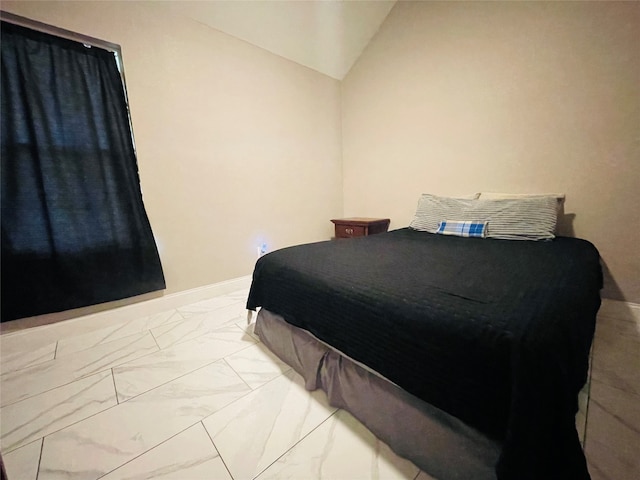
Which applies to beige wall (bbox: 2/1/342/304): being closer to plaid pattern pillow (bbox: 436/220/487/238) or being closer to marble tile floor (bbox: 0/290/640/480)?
marble tile floor (bbox: 0/290/640/480)

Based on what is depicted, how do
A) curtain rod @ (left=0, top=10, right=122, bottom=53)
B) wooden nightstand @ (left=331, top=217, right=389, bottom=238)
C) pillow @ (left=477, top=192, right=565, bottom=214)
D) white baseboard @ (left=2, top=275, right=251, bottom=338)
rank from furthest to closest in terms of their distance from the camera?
wooden nightstand @ (left=331, top=217, right=389, bottom=238) < pillow @ (left=477, top=192, right=565, bottom=214) < white baseboard @ (left=2, top=275, right=251, bottom=338) < curtain rod @ (left=0, top=10, right=122, bottom=53)

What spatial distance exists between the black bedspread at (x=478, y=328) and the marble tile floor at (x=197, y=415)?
0.29 m

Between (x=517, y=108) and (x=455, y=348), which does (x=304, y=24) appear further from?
(x=455, y=348)

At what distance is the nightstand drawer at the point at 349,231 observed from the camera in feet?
9.20

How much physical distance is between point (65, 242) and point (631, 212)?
3.84 meters

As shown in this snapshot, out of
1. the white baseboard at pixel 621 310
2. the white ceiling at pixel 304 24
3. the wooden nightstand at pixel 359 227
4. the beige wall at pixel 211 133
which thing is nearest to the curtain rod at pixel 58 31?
the beige wall at pixel 211 133

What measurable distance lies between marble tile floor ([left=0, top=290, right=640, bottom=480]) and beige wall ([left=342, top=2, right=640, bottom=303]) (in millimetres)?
944

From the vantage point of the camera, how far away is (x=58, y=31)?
5.40ft

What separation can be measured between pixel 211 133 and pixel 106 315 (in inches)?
67.4

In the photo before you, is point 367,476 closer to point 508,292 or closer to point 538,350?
point 538,350

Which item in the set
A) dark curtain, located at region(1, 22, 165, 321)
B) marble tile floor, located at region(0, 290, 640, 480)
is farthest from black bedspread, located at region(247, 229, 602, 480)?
dark curtain, located at region(1, 22, 165, 321)

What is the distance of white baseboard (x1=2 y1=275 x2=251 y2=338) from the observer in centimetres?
166

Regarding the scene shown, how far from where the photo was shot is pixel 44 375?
4.53ft

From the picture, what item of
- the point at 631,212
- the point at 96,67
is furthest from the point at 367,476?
the point at 96,67
